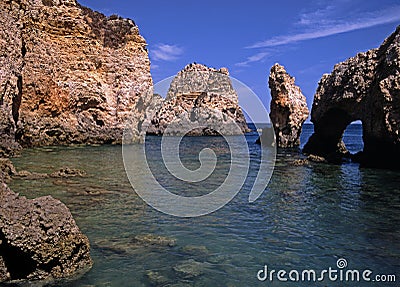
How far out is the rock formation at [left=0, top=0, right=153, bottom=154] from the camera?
86.2 ft

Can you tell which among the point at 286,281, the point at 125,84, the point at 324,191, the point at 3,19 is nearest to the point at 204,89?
the point at 125,84

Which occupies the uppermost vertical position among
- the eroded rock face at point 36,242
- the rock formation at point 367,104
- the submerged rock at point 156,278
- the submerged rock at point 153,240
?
the rock formation at point 367,104

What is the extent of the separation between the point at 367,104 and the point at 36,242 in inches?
809

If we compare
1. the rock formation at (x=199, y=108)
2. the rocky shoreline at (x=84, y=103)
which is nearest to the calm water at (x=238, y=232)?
the rocky shoreline at (x=84, y=103)

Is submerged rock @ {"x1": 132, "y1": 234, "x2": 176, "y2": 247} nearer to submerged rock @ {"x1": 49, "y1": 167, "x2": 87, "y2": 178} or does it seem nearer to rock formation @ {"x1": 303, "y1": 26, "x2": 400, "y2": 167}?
submerged rock @ {"x1": 49, "y1": 167, "x2": 87, "y2": 178}

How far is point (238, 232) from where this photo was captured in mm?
7957

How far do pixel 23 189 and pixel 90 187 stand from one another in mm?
2069

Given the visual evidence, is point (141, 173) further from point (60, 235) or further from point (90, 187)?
point (60, 235)

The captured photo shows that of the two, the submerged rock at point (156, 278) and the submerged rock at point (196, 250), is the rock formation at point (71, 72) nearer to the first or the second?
the submerged rock at point (196, 250)

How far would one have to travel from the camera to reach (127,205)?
9.97 meters

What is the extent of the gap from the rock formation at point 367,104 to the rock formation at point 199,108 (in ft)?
136

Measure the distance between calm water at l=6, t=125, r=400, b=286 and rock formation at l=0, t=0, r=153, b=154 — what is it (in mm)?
14293

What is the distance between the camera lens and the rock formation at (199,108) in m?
70.7

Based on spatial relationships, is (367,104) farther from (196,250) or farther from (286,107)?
(196,250)
